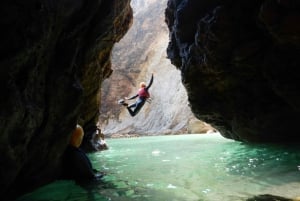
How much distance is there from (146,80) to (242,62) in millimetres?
47853

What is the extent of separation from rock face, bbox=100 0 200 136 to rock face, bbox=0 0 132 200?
40.6 meters

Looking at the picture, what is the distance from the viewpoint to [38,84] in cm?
653

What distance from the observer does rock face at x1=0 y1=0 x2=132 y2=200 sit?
525 cm

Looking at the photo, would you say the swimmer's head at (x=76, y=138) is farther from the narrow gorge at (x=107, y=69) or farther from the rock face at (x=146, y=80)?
the rock face at (x=146, y=80)

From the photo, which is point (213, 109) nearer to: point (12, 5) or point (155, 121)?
point (12, 5)

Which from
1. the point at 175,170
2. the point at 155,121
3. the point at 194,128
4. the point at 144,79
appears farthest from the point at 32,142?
the point at 144,79

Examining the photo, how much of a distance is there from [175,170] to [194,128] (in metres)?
35.8

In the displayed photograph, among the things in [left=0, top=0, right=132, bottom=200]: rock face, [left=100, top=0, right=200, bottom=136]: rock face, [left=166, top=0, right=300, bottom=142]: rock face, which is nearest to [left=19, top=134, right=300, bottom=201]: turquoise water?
[left=0, top=0, right=132, bottom=200]: rock face

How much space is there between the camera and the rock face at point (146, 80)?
52.9 metres

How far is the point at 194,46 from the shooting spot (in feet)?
48.3

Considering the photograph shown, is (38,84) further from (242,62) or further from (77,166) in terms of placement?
(242,62)

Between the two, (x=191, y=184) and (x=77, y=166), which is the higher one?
(x=77, y=166)

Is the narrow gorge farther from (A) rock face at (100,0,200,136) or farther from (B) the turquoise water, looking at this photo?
(A) rock face at (100,0,200,136)

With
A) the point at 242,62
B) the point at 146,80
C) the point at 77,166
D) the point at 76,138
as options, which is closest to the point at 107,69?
the point at 242,62
